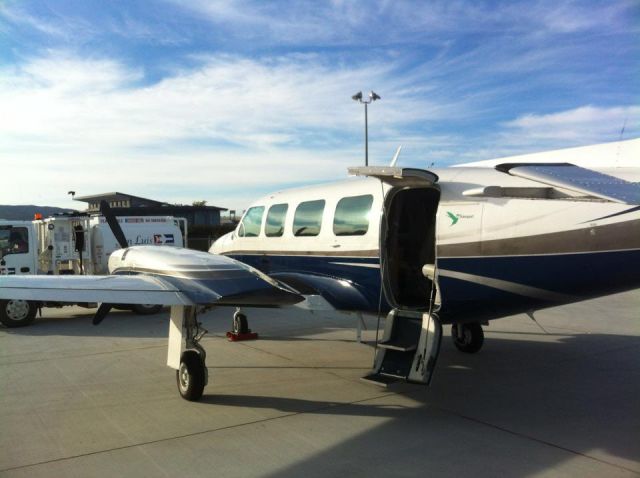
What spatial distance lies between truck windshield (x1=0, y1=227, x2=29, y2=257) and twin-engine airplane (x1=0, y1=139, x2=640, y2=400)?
7807mm

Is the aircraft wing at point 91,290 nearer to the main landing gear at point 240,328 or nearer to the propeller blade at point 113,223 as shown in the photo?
the propeller blade at point 113,223

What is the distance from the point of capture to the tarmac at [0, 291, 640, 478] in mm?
4859

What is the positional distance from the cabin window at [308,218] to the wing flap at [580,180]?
3056mm

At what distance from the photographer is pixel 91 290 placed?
6453 mm

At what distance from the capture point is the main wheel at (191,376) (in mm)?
6652

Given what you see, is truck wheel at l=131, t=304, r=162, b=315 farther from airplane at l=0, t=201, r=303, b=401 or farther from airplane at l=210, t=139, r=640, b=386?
airplane at l=210, t=139, r=640, b=386

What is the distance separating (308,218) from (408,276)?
1.89 meters

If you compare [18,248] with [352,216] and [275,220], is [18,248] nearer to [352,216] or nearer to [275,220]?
[275,220]

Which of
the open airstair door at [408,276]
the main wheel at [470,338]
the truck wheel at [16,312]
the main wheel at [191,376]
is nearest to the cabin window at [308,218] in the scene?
the open airstair door at [408,276]

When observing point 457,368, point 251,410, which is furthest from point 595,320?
point 251,410

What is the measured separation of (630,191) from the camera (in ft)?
16.2

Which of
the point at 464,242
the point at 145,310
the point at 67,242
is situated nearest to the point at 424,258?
the point at 464,242

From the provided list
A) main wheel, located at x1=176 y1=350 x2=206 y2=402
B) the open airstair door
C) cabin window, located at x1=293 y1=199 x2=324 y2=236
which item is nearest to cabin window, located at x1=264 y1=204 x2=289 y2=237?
cabin window, located at x1=293 y1=199 x2=324 y2=236

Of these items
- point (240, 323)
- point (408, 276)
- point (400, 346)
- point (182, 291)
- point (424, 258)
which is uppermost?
point (424, 258)
